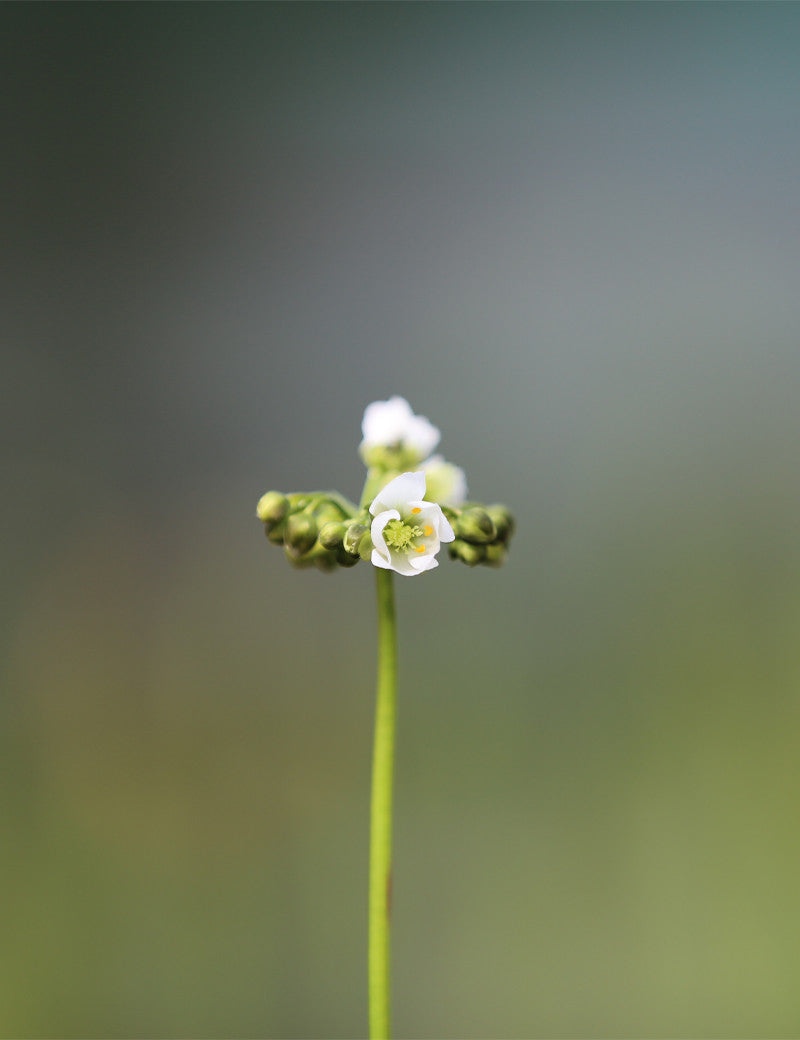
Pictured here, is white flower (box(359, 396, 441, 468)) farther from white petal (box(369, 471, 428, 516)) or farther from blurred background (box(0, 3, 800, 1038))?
blurred background (box(0, 3, 800, 1038))

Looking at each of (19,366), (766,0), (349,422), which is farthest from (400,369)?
(766,0)

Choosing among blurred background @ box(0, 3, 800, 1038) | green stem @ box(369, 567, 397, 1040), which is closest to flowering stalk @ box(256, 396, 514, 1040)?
green stem @ box(369, 567, 397, 1040)

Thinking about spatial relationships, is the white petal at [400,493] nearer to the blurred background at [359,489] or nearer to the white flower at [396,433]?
the white flower at [396,433]

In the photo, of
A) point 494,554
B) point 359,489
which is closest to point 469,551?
point 494,554

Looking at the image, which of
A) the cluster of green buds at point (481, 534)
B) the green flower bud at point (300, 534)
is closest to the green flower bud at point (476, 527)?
the cluster of green buds at point (481, 534)

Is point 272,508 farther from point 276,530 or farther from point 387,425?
point 387,425
